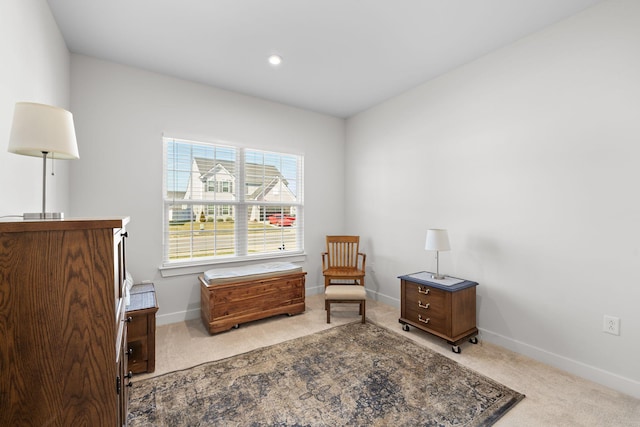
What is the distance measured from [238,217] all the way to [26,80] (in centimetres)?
229

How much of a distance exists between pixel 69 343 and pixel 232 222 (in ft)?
8.97

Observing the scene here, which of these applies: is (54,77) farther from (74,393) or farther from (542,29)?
(542,29)

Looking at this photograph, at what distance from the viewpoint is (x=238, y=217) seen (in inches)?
145

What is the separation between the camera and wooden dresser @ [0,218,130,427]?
89 cm

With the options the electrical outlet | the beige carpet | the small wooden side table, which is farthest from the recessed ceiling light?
the electrical outlet

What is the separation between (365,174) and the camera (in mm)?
4223

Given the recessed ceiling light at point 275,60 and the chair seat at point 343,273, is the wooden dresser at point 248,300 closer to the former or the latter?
the chair seat at point 343,273

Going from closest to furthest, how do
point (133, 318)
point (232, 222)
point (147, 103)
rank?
point (133, 318)
point (147, 103)
point (232, 222)

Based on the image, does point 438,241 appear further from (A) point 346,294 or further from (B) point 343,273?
(B) point 343,273

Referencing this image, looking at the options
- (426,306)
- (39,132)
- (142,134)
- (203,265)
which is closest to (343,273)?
(426,306)

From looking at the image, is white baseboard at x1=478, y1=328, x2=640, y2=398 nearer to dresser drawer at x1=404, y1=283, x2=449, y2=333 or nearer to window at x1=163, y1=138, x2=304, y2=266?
dresser drawer at x1=404, y1=283, x2=449, y2=333

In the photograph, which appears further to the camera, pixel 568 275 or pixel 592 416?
pixel 568 275

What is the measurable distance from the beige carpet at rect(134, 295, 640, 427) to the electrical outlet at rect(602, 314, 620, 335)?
411 mm

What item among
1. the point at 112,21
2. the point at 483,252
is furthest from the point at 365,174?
the point at 112,21
